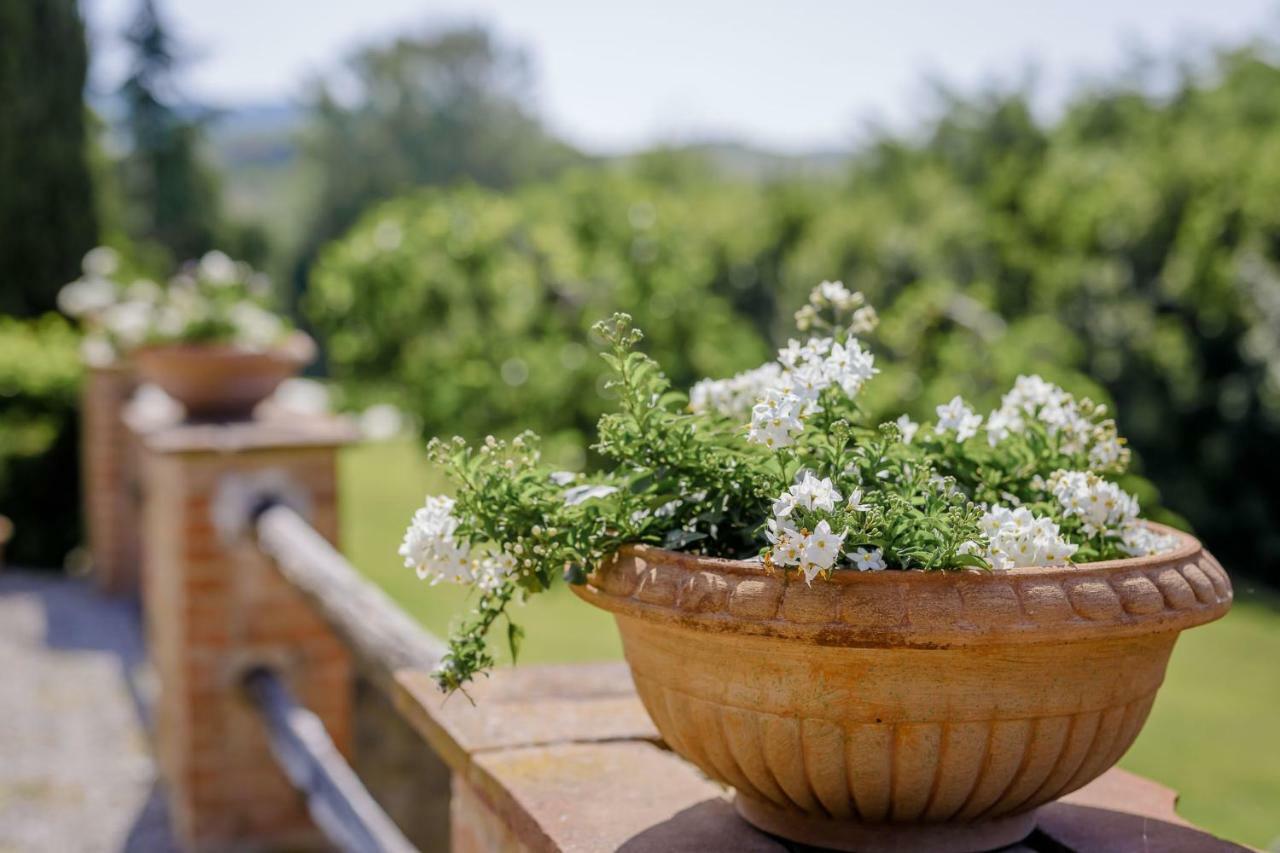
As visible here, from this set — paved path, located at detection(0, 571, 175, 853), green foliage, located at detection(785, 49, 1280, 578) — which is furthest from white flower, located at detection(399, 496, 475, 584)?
green foliage, located at detection(785, 49, 1280, 578)

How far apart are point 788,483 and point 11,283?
585 inches

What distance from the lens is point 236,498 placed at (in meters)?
3.83

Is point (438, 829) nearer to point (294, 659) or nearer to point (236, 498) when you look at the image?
point (294, 659)

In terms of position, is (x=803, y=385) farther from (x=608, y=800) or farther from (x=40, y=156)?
(x=40, y=156)

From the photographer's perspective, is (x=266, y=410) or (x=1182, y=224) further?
(x=1182, y=224)

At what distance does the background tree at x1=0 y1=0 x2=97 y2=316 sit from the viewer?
14.0 metres

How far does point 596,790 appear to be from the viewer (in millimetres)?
1666

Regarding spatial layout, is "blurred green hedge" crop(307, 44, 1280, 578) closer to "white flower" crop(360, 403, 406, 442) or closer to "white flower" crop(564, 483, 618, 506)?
"white flower" crop(564, 483, 618, 506)

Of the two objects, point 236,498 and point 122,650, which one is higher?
point 236,498

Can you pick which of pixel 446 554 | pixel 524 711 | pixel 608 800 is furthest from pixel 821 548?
pixel 524 711

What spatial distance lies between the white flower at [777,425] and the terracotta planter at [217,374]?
3.39 meters

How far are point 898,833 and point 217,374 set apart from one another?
11.5 ft

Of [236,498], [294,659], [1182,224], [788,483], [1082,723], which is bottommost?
[294,659]

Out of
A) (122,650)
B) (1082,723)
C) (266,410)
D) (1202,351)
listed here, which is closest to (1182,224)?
(1202,351)
